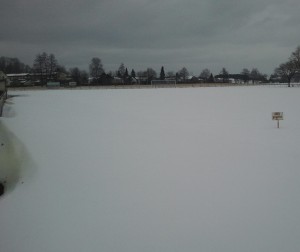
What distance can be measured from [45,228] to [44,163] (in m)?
4.65

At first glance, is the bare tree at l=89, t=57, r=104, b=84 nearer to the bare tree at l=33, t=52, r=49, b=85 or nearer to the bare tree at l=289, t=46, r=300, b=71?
the bare tree at l=33, t=52, r=49, b=85

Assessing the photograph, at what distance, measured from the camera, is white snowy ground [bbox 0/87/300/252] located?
22.0ft

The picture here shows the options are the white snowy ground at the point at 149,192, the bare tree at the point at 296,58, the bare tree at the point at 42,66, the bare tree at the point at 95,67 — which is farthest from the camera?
the bare tree at the point at 95,67

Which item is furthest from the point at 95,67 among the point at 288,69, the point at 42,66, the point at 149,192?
the point at 149,192

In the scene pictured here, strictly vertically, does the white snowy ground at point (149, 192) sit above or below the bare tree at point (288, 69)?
below

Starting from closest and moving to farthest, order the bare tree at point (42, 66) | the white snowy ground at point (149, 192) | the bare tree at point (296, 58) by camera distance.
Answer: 1. the white snowy ground at point (149, 192)
2. the bare tree at point (296, 58)
3. the bare tree at point (42, 66)

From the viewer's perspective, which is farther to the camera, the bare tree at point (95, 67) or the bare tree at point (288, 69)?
the bare tree at point (95, 67)

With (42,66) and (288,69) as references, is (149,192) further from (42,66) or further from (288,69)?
(42,66)

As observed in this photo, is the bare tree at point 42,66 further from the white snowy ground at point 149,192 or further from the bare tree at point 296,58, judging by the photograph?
the white snowy ground at point 149,192

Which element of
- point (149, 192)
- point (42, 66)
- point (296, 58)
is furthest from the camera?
point (42, 66)

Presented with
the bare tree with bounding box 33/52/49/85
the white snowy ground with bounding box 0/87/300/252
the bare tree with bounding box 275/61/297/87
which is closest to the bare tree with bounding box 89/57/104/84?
the bare tree with bounding box 33/52/49/85

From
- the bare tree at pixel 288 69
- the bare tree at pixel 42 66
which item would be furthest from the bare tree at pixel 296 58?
the bare tree at pixel 42 66

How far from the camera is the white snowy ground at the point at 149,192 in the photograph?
671 centimetres

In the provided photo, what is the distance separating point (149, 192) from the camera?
8938 mm
